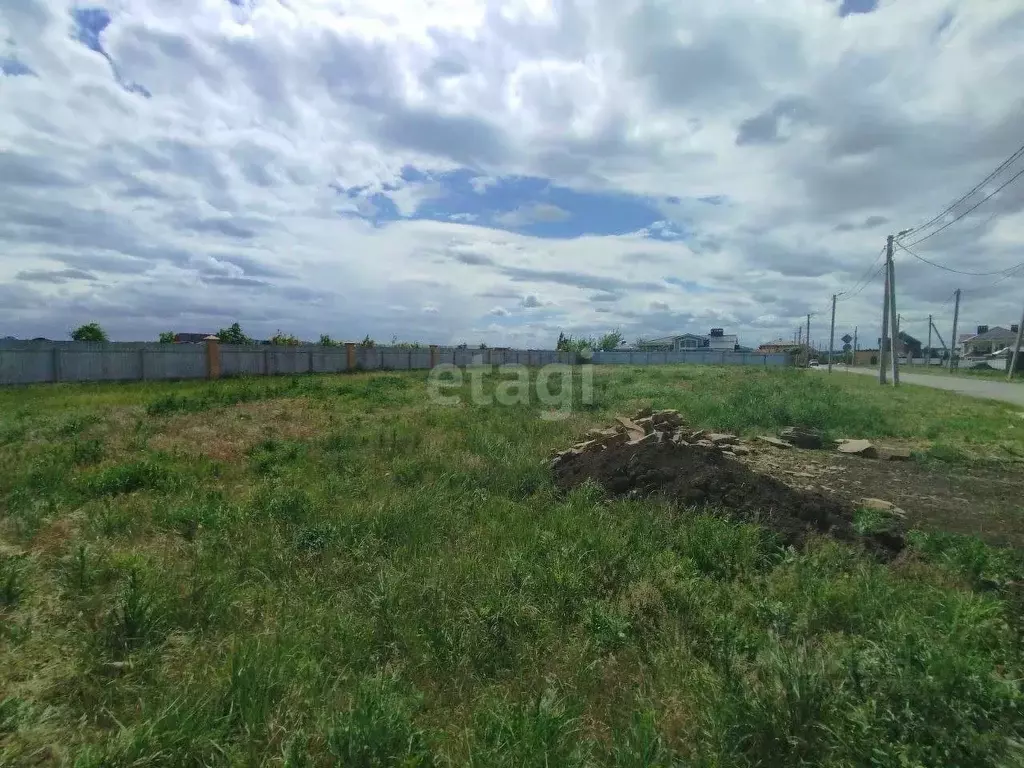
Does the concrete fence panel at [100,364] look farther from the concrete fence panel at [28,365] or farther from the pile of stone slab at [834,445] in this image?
the pile of stone slab at [834,445]

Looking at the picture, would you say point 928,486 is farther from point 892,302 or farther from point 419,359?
point 419,359

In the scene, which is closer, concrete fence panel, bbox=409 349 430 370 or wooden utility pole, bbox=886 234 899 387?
wooden utility pole, bbox=886 234 899 387

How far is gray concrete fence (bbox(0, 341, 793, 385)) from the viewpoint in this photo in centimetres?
1812

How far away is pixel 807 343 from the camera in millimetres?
72750

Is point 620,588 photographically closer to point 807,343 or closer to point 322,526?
point 322,526

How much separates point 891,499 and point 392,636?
6380mm

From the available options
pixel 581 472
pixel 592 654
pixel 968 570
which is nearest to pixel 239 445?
pixel 581 472

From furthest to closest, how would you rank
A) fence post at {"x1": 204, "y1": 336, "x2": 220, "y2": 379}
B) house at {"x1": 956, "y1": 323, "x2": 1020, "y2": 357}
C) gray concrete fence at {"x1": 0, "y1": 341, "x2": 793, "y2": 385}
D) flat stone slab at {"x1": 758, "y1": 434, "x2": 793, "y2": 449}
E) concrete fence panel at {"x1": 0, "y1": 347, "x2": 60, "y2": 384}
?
house at {"x1": 956, "y1": 323, "x2": 1020, "y2": 357} < fence post at {"x1": 204, "y1": 336, "x2": 220, "y2": 379} < gray concrete fence at {"x1": 0, "y1": 341, "x2": 793, "y2": 385} < concrete fence panel at {"x1": 0, "y1": 347, "x2": 60, "y2": 384} < flat stone slab at {"x1": 758, "y1": 434, "x2": 793, "y2": 449}

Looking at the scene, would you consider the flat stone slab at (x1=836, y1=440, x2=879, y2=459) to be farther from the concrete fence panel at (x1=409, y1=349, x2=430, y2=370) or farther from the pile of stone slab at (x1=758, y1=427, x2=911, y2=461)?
the concrete fence panel at (x1=409, y1=349, x2=430, y2=370)

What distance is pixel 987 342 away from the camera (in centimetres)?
7844

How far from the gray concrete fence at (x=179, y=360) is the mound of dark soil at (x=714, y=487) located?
18931mm

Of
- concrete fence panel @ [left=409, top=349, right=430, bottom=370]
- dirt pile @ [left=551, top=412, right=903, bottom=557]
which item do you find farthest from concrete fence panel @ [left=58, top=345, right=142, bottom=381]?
concrete fence panel @ [left=409, top=349, right=430, bottom=370]

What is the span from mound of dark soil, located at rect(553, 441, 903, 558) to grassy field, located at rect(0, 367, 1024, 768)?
1.20 ft

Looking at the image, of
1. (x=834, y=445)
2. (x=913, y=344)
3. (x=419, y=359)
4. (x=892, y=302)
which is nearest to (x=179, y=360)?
(x=419, y=359)
